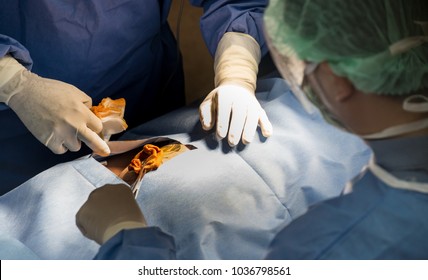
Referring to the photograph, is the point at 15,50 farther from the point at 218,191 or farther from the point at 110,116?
the point at 218,191

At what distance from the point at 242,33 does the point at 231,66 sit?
0.32 feet

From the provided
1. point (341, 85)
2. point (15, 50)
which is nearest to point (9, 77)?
point (15, 50)

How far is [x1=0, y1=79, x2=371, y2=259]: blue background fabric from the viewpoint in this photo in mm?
1190

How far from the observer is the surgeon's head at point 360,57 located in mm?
933

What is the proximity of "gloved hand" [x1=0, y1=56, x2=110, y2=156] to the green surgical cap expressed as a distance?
579mm

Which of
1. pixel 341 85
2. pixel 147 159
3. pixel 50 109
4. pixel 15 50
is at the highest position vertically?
pixel 341 85

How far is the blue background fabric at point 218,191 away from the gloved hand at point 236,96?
38mm

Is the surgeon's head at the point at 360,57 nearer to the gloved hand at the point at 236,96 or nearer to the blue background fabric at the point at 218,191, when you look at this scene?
the blue background fabric at the point at 218,191

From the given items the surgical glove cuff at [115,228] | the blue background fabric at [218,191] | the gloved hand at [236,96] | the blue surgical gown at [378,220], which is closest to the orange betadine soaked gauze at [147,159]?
the blue background fabric at [218,191]

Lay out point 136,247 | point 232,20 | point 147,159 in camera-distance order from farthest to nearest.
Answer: point 232,20 < point 147,159 < point 136,247

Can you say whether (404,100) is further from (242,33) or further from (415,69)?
(242,33)

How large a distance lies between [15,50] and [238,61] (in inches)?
19.8

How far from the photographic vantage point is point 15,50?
138 centimetres
